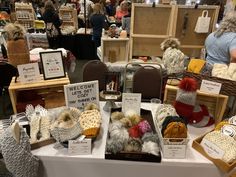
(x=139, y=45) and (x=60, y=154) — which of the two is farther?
(x=139, y=45)

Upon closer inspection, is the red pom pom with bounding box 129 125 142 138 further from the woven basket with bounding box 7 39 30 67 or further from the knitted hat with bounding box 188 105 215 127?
the woven basket with bounding box 7 39 30 67

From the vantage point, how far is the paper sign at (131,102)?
1.57m

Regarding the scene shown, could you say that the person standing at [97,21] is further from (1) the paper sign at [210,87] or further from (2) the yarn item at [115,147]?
(2) the yarn item at [115,147]

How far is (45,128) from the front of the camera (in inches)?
57.2

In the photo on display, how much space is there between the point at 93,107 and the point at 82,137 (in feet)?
0.89

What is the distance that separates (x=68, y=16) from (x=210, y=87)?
15.4 feet

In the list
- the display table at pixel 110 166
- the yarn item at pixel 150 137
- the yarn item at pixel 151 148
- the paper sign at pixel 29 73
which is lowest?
the display table at pixel 110 166

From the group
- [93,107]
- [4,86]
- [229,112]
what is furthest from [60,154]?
[4,86]

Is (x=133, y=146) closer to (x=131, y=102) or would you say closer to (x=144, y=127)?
(x=144, y=127)

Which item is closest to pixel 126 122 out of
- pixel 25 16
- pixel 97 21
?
pixel 97 21

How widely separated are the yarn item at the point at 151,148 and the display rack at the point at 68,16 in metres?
4.80

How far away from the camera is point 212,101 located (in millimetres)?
1739

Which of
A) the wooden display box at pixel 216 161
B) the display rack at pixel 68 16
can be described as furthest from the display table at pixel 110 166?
the display rack at pixel 68 16

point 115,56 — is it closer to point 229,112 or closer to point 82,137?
point 229,112
